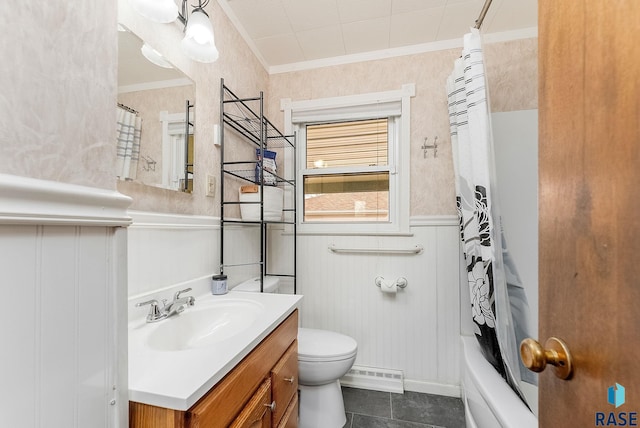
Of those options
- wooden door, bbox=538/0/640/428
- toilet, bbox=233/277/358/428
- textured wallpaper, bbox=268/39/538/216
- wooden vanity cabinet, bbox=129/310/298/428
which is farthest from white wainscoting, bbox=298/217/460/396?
wooden door, bbox=538/0/640/428

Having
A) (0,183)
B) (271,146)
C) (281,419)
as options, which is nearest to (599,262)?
(0,183)

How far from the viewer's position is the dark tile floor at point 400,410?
1.51 m

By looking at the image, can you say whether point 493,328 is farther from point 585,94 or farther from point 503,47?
point 503,47

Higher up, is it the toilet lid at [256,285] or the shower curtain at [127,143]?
the shower curtain at [127,143]

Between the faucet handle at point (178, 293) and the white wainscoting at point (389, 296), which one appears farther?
the white wainscoting at point (389, 296)

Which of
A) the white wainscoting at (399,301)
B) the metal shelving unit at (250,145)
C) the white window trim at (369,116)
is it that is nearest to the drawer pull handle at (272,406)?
the metal shelving unit at (250,145)

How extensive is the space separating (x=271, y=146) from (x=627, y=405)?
201 centimetres

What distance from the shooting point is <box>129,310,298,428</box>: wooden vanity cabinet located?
1.75 feet

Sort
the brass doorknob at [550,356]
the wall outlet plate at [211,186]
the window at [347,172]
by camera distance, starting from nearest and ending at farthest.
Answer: the brass doorknob at [550,356]
the wall outlet plate at [211,186]
the window at [347,172]

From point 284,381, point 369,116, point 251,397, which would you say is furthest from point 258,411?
point 369,116

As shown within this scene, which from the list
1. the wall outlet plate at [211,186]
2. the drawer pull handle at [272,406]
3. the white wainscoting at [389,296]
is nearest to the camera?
the drawer pull handle at [272,406]

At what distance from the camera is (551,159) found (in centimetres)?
49

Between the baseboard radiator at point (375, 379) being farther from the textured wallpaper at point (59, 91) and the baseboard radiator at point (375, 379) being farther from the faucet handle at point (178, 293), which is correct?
the textured wallpaper at point (59, 91)

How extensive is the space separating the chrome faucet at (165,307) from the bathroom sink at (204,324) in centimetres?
2
